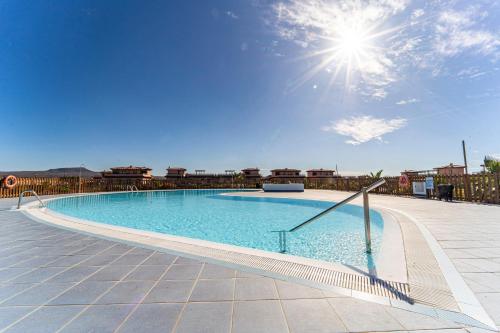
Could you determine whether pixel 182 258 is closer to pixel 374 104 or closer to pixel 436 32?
pixel 436 32

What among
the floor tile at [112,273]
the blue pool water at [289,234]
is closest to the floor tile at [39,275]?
the floor tile at [112,273]

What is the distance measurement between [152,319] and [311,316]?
1.23 m

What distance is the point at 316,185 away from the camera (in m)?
22.2

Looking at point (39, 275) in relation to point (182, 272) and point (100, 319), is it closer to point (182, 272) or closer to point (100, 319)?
A: point (100, 319)

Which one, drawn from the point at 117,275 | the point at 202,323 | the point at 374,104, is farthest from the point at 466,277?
the point at 374,104

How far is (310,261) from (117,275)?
7.81 feet

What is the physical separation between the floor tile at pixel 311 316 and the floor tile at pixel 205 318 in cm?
48

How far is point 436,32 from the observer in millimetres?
8977

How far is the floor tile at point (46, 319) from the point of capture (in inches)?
57.0

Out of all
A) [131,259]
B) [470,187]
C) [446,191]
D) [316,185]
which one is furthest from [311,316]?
[316,185]

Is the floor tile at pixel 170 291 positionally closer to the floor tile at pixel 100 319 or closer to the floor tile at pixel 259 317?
the floor tile at pixel 100 319

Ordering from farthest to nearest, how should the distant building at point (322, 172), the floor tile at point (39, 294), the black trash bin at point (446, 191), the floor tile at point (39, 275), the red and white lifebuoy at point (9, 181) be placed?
the distant building at point (322, 172) → the red and white lifebuoy at point (9, 181) → the black trash bin at point (446, 191) → the floor tile at point (39, 275) → the floor tile at point (39, 294)

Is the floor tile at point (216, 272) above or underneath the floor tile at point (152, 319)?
underneath

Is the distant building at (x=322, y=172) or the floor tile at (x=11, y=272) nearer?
the floor tile at (x=11, y=272)
